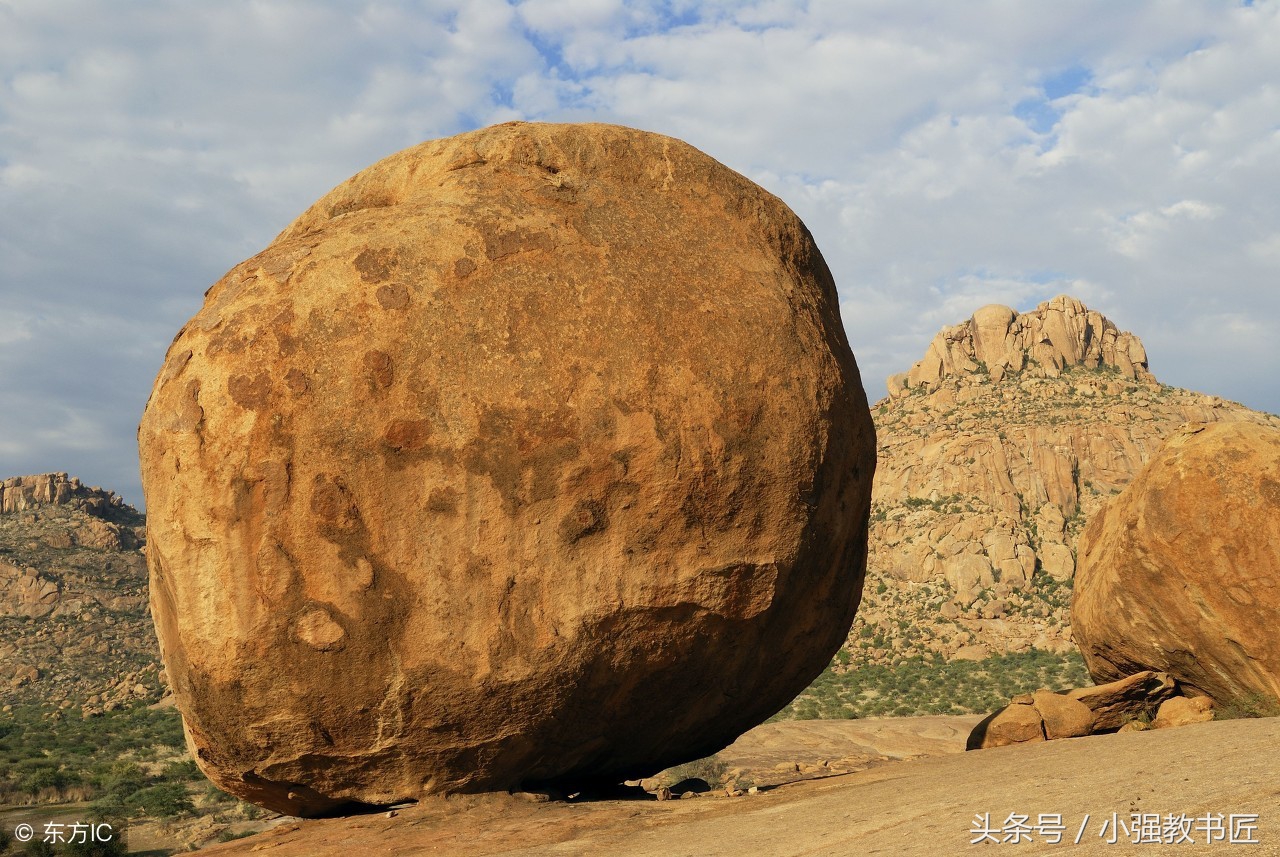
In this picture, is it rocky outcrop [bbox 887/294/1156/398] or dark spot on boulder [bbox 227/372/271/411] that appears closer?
dark spot on boulder [bbox 227/372/271/411]

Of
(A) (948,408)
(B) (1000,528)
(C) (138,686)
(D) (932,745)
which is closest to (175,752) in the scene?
(C) (138,686)

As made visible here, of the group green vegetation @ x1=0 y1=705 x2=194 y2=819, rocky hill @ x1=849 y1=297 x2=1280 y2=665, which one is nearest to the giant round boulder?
green vegetation @ x1=0 y1=705 x2=194 y2=819

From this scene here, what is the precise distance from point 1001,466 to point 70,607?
3986 centimetres

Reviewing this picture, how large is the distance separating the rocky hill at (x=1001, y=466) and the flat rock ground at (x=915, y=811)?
3036 cm

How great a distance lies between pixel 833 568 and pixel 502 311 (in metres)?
2.91

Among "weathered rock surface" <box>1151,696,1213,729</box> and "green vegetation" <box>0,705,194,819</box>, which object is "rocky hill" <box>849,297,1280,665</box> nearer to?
"green vegetation" <box>0,705,194,819</box>

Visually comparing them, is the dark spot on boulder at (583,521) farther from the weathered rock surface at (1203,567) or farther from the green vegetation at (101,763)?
the green vegetation at (101,763)

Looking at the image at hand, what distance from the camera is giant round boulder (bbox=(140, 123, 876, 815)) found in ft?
18.4

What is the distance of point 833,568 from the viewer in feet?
22.6

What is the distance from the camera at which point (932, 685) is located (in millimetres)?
30828

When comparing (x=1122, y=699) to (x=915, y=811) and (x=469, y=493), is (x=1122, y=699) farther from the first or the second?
(x=469, y=493)

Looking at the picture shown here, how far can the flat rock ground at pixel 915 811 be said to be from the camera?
3.96 m

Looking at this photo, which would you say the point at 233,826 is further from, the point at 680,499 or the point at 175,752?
the point at 680,499

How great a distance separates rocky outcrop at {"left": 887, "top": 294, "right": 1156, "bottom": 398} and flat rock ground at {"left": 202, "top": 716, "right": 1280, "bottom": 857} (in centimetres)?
4857
